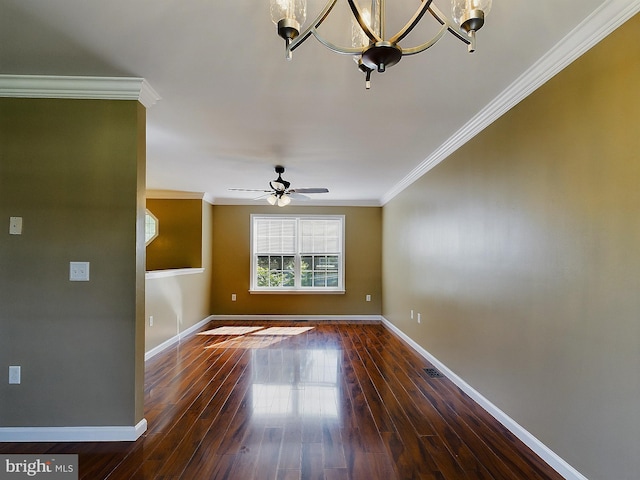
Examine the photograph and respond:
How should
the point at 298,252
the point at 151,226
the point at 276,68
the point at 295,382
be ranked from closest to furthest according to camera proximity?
1. the point at 276,68
2. the point at 295,382
3. the point at 151,226
4. the point at 298,252

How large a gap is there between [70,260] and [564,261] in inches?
124

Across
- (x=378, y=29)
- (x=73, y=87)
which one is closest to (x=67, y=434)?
(x=73, y=87)

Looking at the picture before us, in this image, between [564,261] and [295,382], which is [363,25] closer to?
[564,261]

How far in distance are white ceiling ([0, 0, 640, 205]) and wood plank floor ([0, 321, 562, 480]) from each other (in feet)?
7.85

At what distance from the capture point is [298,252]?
7.08m

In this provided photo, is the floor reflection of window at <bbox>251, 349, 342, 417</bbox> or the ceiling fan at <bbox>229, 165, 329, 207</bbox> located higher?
the ceiling fan at <bbox>229, 165, 329, 207</bbox>

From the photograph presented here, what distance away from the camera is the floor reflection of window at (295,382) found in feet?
9.41

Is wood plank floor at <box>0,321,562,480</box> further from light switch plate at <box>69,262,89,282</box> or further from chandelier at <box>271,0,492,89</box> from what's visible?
chandelier at <box>271,0,492,89</box>

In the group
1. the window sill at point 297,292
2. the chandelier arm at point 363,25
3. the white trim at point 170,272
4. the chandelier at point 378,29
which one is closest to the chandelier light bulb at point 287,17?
the chandelier at point 378,29

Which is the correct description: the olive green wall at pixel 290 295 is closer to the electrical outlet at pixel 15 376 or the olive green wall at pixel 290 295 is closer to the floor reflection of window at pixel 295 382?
the floor reflection of window at pixel 295 382

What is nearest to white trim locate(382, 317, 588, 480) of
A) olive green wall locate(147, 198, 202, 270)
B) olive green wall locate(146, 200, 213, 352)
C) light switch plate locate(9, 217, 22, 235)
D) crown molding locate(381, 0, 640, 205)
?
crown molding locate(381, 0, 640, 205)

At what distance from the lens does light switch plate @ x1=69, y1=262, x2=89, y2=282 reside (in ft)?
7.74

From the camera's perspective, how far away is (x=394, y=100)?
2531 millimetres

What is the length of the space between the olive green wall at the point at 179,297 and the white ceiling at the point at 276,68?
199cm
